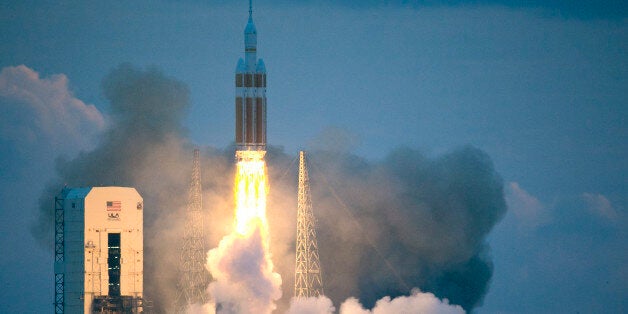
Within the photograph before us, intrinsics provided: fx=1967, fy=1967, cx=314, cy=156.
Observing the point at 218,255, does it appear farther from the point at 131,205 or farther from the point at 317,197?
the point at 317,197

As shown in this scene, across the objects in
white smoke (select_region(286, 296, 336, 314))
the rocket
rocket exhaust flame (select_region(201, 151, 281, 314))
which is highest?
the rocket

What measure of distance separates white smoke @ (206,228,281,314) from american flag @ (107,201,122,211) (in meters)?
6.97

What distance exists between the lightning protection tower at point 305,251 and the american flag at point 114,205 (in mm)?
10545

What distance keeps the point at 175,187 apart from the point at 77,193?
13879 mm

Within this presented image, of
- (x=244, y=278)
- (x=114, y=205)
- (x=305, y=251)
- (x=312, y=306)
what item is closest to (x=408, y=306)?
(x=312, y=306)

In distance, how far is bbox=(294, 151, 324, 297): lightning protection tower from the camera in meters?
116

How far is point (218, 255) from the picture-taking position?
11294cm

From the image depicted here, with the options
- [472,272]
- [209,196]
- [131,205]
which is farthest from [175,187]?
[472,272]

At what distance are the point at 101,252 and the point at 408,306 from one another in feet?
60.0

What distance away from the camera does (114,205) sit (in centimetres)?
11562

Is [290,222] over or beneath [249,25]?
beneath

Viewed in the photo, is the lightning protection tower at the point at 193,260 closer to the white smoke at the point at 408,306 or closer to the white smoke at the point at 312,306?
the white smoke at the point at 312,306

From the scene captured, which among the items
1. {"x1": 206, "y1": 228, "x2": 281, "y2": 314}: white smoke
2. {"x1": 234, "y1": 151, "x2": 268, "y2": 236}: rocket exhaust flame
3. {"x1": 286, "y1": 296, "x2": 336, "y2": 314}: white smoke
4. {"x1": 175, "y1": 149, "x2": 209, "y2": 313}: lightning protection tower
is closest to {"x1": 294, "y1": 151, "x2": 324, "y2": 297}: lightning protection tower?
{"x1": 286, "y1": 296, "x2": 336, "y2": 314}: white smoke

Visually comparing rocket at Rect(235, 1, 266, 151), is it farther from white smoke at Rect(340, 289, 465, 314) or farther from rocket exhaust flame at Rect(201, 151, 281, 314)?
white smoke at Rect(340, 289, 465, 314)
